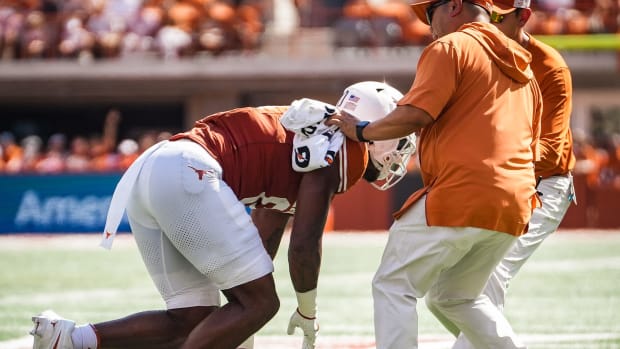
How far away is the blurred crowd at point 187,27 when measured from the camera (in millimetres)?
23781

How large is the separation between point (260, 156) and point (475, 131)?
3.40 ft

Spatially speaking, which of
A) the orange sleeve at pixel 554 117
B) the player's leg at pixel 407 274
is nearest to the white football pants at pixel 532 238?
the orange sleeve at pixel 554 117

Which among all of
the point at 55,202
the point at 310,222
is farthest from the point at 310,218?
the point at 55,202

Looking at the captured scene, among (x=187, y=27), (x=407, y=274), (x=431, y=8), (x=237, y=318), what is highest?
(x=431, y=8)

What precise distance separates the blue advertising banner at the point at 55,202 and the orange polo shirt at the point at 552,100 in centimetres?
1446

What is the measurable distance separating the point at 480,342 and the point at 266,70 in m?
19.0

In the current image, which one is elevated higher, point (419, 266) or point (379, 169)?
point (379, 169)

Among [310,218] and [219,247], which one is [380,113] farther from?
[219,247]

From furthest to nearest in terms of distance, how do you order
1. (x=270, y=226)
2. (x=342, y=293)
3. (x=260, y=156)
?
1. (x=342, y=293)
2. (x=270, y=226)
3. (x=260, y=156)

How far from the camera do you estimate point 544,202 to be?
6.28 meters

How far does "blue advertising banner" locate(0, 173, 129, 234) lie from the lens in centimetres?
1998

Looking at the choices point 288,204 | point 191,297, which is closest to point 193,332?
point 191,297

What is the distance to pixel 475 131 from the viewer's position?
4945 mm

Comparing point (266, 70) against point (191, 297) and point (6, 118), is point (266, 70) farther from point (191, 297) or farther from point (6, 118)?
point (191, 297)
